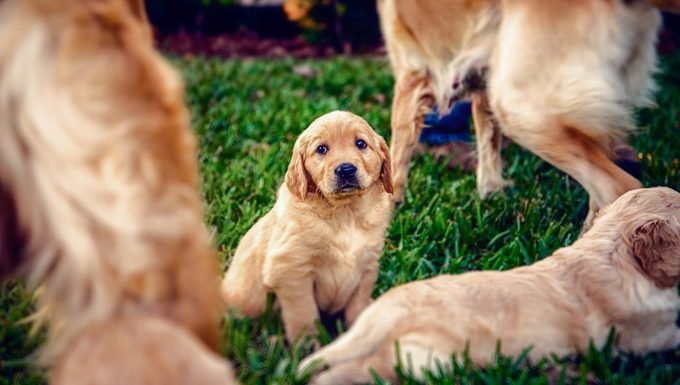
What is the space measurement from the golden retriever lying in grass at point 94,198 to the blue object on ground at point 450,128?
308cm

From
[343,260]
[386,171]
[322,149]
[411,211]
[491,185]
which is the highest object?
[322,149]

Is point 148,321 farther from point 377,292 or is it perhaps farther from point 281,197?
point 377,292

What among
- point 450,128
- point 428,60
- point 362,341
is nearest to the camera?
point 362,341

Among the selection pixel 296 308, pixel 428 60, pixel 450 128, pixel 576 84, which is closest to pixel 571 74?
pixel 576 84

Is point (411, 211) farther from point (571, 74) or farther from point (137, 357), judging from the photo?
point (137, 357)

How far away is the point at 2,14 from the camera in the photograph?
121 centimetres

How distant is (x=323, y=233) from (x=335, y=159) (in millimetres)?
210

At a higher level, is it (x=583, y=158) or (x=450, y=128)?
(x=583, y=158)

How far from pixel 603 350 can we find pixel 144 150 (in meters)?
1.31

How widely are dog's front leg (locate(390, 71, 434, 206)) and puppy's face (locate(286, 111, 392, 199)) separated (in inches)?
54.0

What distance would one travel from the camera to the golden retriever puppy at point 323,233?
79.0 inches

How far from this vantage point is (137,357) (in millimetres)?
1149

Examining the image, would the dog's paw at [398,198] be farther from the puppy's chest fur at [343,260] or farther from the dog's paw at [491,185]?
the puppy's chest fur at [343,260]

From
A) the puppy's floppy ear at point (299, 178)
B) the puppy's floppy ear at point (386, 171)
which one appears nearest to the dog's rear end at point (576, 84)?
the puppy's floppy ear at point (386, 171)
